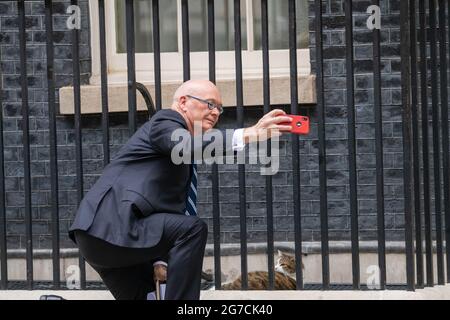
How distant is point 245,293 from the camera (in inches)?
275

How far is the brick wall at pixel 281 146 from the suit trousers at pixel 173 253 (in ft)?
10.3

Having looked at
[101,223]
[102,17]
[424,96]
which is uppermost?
[102,17]

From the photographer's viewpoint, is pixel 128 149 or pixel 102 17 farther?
pixel 102 17

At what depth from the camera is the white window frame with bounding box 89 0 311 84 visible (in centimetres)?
959

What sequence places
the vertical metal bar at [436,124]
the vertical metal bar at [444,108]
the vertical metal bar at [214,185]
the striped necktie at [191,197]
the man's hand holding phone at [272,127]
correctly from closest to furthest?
the man's hand holding phone at [272,127], the striped necktie at [191,197], the vertical metal bar at [214,185], the vertical metal bar at [436,124], the vertical metal bar at [444,108]

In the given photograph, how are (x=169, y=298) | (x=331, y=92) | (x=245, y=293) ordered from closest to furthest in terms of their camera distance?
(x=169, y=298), (x=245, y=293), (x=331, y=92)

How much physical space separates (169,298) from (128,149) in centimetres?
78

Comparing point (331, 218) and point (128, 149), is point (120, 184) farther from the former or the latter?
point (331, 218)

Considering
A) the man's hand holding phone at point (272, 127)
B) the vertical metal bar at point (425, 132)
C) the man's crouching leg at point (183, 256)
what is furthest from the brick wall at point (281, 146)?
the man's hand holding phone at point (272, 127)

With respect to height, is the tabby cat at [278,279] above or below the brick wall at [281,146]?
below

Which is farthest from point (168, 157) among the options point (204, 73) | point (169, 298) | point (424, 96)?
point (204, 73)

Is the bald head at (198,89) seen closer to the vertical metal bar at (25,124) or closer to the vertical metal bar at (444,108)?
the vertical metal bar at (25,124)

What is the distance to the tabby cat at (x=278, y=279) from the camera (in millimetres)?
7617

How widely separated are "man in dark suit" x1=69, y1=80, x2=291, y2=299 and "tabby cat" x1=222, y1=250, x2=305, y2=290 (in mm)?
1226
